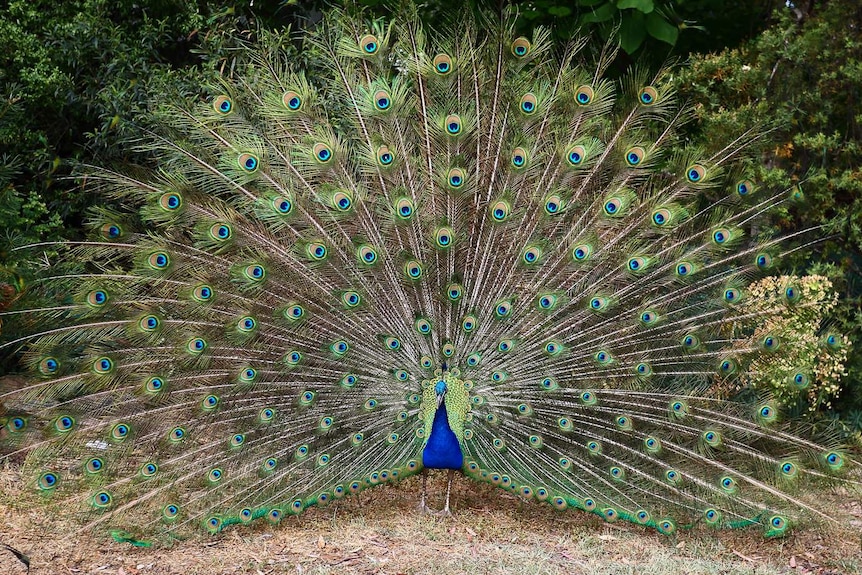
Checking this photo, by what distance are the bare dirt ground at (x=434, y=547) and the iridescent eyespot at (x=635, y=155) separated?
7.82ft

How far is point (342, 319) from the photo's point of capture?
5.62 metres

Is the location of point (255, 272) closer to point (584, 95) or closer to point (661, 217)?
point (584, 95)

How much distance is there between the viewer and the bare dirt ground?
524 cm

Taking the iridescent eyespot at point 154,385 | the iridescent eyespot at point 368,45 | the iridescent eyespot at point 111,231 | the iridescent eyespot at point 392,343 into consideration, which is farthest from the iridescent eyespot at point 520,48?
the iridescent eyespot at point 154,385

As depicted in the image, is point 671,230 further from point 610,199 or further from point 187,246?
point 187,246

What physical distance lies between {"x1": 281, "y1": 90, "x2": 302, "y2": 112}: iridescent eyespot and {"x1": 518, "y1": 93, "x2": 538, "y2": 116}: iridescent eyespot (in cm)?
141

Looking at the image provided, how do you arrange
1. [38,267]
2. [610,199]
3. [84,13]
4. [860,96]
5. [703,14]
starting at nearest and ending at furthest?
[610,199] → [38,267] → [860,96] → [84,13] → [703,14]

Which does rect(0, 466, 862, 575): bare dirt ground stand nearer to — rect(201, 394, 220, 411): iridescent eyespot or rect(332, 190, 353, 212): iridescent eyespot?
rect(201, 394, 220, 411): iridescent eyespot

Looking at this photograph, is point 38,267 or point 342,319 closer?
point 342,319

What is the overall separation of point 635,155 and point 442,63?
4.48 ft

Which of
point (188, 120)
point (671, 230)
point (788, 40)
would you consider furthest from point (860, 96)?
point (188, 120)

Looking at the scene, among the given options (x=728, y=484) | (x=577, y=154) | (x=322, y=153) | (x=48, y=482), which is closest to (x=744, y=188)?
(x=577, y=154)

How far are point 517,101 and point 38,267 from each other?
363 centimetres

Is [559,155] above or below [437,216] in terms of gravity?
above
